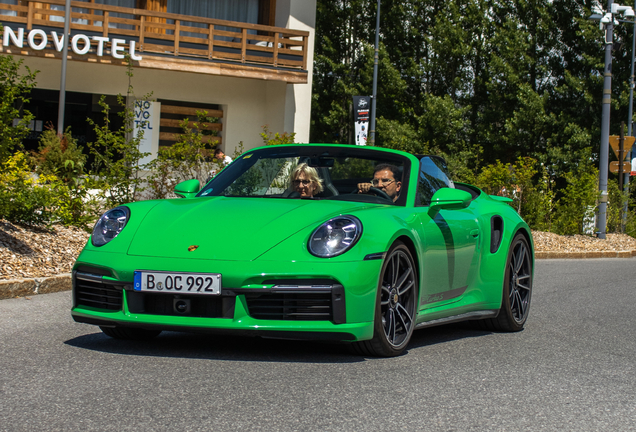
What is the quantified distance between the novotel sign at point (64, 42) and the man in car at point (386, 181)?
17.4 m

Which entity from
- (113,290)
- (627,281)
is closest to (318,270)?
(113,290)

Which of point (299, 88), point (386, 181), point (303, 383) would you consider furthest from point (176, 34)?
point (303, 383)

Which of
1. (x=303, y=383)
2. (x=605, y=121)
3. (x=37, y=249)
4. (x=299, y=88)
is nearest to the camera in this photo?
(x=303, y=383)

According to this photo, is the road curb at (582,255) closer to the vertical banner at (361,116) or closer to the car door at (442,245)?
the vertical banner at (361,116)

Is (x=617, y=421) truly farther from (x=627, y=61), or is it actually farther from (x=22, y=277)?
(x=627, y=61)

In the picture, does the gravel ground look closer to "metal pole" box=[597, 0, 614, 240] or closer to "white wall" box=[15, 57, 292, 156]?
"metal pole" box=[597, 0, 614, 240]

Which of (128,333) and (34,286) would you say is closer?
(128,333)

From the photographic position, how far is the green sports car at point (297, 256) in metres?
4.57

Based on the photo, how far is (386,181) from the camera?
19.3 ft

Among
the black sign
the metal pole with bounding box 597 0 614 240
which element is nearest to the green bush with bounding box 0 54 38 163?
the metal pole with bounding box 597 0 614 240

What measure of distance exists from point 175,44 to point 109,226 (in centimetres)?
1921

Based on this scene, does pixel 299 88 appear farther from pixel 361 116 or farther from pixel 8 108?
pixel 8 108

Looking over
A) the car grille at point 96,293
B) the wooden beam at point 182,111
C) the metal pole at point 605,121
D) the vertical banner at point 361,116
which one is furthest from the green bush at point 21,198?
the wooden beam at point 182,111

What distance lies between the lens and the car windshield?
5844 mm
